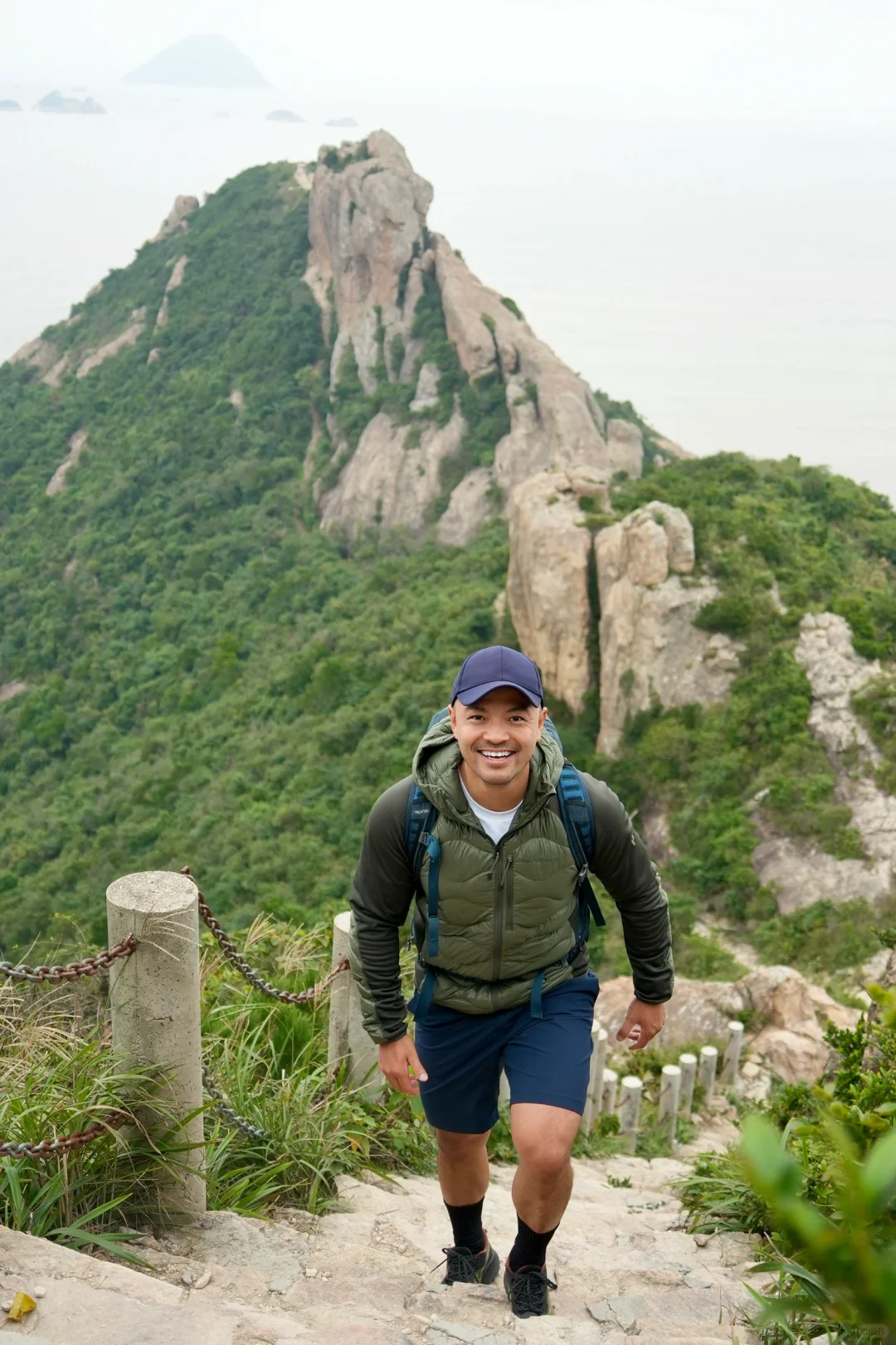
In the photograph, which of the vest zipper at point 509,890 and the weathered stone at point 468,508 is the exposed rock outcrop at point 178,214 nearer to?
the weathered stone at point 468,508

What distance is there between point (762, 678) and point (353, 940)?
572 inches

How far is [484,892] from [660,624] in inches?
602

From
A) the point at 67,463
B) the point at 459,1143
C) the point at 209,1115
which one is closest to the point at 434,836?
the point at 459,1143

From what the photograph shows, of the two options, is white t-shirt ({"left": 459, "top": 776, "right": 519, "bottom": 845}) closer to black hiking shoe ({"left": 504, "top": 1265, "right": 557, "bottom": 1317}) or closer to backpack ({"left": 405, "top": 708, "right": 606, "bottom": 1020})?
backpack ({"left": 405, "top": 708, "right": 606, "bottom": 1020})

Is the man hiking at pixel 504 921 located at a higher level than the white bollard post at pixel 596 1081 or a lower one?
higher

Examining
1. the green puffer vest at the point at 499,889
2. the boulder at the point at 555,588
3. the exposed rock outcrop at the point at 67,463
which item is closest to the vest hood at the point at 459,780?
the green puffer vest at the point at 499,889

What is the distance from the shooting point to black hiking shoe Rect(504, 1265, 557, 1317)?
10.1 feet

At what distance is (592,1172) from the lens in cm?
530

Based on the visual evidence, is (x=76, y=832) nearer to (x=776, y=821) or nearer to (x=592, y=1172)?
(x=776, y=821)

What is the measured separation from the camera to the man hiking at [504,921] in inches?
116

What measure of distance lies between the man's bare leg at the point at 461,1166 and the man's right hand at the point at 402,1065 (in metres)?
0.26

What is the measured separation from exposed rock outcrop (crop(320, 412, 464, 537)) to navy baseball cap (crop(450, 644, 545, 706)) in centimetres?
3095

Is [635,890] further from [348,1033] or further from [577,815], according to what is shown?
[348,1033]

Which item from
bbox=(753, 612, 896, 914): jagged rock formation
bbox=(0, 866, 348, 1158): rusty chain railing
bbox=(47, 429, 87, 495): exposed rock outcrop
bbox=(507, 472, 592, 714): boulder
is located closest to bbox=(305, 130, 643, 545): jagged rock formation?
bbox=(507, 472, 592, 714): boulder
